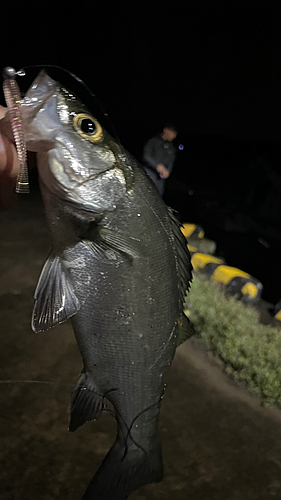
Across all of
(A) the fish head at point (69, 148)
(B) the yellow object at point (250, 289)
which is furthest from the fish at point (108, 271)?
(B) the yellow object at point (250, 289)

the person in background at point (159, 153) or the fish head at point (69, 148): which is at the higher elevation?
the fish head at point (69, 148)

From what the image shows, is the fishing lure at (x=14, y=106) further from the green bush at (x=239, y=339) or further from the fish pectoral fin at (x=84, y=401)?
the green bush at (x=239, y=339)

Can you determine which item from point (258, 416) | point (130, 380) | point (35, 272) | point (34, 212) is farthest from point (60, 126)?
point (34, 212)

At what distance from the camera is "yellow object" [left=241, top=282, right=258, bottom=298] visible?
440 centimetres

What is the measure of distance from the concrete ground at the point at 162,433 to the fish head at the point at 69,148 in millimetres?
1250

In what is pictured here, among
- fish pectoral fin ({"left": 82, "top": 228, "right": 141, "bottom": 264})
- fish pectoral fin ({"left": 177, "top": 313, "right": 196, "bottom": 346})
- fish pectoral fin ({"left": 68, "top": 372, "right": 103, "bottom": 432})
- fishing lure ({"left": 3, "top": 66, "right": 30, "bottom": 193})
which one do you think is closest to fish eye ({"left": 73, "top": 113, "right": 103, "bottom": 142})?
fishing lure ({"left": 3, "top": 66, "right": 30, "bottom": 193})

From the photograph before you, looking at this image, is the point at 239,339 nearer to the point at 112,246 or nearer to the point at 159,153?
the point at 112,246

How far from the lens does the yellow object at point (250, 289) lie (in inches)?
173

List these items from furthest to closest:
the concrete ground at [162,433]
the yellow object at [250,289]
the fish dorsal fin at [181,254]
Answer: the yellow object at [250,289] → the concrete ground at [162,433] → the fish dorsal fin at [181,254]

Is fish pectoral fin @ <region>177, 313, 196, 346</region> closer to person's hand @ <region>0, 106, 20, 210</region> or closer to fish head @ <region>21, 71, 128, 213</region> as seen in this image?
fish head @ <region>21, 71, 128, 213</region>

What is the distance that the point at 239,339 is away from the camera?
3.19 m

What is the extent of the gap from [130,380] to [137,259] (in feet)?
1.38

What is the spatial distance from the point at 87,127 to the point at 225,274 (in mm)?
3782

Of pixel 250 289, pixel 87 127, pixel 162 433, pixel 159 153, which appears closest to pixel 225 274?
pixel 250 289
